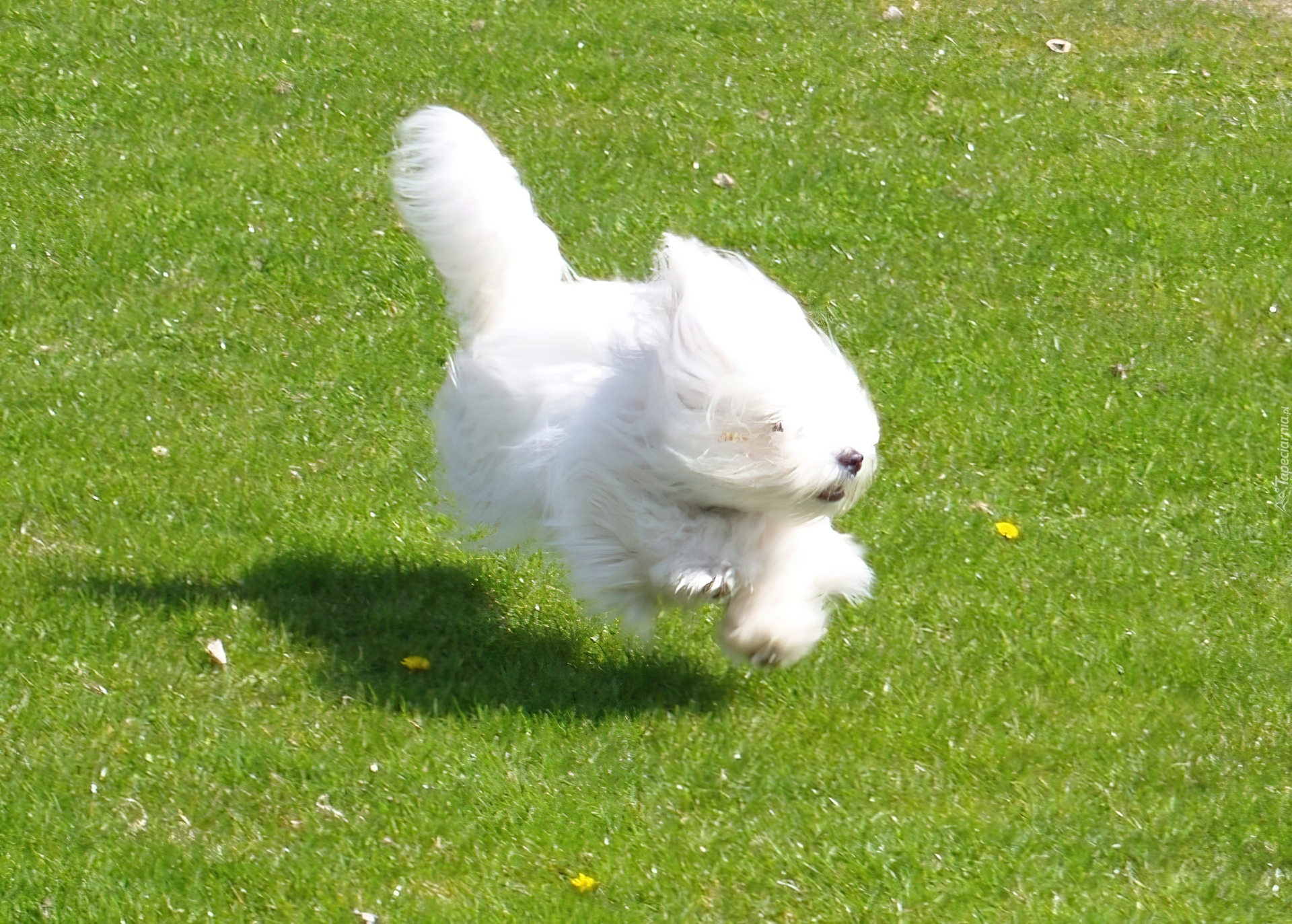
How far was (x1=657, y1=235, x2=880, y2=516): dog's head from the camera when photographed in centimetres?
530

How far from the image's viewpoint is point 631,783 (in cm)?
577

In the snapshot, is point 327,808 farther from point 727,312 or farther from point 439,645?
point 727,312

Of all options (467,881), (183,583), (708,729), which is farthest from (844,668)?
(183,583)

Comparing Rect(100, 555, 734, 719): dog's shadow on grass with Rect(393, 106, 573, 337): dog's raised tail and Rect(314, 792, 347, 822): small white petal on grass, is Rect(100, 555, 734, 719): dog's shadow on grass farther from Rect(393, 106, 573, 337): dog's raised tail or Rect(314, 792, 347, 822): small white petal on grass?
Rect(393, 106, 573, 337): dog's raised tail

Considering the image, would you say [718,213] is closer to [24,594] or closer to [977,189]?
[977,189]

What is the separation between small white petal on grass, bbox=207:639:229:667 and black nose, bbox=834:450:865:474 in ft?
8.11

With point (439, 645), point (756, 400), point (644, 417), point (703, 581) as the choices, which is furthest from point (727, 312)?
point (439, 645)

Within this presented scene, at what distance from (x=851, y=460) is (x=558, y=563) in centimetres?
145

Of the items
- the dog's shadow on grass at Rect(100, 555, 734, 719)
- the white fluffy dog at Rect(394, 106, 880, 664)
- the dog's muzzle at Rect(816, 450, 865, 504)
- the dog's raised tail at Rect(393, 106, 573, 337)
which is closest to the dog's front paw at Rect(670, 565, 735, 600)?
the white fluffy dog at Rect(394, 106, 880, 664)

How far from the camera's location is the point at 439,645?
6.60m

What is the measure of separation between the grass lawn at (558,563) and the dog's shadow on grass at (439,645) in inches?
0.9

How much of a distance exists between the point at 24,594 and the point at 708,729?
2698mm

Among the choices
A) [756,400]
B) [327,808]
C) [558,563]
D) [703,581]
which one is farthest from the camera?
[558,563]

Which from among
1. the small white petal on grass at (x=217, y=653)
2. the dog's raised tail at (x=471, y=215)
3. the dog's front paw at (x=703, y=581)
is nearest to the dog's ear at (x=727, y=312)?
the dog's front paw at (x=703, y=581)
